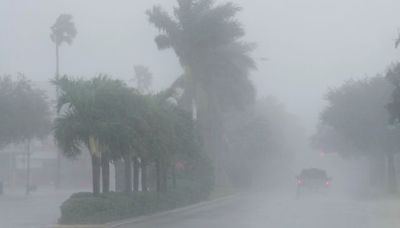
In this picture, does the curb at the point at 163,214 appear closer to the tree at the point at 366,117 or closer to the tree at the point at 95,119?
the tree at the point at 95,119

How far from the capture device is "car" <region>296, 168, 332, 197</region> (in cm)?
5466

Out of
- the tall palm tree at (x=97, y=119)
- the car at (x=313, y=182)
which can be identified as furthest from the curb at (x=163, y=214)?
the car at (x=313, y=182)

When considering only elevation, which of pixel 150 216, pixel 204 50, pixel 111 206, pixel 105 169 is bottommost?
pixel 150 216

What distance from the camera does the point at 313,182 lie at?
54.7 metres

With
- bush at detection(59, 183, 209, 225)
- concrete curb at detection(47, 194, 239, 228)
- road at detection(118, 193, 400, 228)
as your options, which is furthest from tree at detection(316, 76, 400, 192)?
bush at detection(59, 183, 209, 225)

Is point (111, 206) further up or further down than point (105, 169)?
further down

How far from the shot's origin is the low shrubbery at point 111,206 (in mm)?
31516

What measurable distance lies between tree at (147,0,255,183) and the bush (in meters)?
14.8

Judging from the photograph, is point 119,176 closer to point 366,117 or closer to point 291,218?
point 291,218

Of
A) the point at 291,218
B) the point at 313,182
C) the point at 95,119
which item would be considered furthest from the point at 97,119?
the point at 313,182

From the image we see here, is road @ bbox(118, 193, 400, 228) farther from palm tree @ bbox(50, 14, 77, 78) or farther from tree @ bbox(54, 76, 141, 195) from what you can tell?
palm tree @ bbox(50, 14, 77, 78)

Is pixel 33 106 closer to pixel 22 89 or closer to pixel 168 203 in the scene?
pixel 22 89

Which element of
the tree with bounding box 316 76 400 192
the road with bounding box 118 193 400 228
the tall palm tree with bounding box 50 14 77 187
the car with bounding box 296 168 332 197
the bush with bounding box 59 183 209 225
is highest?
the tall palm tree with bounding box 50 14 77 187

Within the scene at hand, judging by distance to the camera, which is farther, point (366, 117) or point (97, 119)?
point (366, 117)
